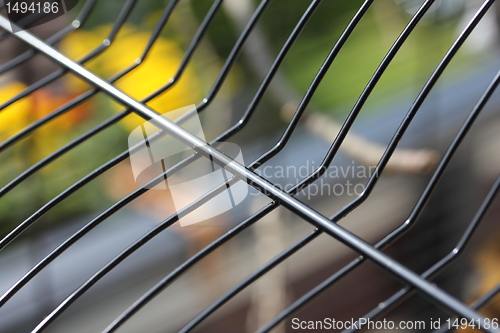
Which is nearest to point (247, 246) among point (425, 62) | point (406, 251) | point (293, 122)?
point (406, 251)

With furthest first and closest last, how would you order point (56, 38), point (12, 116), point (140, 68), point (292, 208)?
point (140, 68) < point (12, 116) < point (56, 38) < point (292, 208)

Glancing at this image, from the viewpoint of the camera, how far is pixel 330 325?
1041mm

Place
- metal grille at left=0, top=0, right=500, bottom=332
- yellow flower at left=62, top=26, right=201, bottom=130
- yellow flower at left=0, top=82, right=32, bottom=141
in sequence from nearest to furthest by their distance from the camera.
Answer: metal grille at left=0, top=0, right=500, bottom=332 → yellow flower at left=0, top=82, right=32, bottom=141 → yellow flower at left=62, top=26, right=201, bottom=130

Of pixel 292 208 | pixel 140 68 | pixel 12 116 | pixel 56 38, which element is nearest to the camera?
pixel 292 208

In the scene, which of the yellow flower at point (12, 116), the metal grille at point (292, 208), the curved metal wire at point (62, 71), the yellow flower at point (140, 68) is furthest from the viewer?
the yellow flower at point (140, 68)

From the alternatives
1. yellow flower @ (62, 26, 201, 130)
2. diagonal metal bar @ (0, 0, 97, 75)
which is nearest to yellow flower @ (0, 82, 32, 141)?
yellow flower @ (62, 26, 201, 130)

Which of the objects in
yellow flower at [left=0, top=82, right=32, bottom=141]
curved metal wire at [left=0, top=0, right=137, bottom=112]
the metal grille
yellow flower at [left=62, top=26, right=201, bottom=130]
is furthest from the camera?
yellow flower at [left=62, top=26, right=201, bottom=130]

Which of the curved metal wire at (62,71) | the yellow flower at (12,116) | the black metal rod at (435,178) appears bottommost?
the black metal rod at (435,178)

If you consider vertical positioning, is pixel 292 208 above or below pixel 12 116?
below

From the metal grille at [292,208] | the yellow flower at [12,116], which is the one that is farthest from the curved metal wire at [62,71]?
the yellow flower at [12,116]

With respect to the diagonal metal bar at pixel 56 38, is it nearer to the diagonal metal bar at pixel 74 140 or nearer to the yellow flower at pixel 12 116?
the diagonal metal bar at pixel 74 140

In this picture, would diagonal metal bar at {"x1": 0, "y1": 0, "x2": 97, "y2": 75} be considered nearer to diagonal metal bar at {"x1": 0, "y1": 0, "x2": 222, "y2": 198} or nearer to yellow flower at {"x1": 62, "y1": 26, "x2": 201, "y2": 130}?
diagonal metal bar at {"x1": 0, "y1": 0, "x2": 222, "y2": 198}

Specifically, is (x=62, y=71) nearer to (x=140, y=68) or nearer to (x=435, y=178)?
(x=435, y=178)

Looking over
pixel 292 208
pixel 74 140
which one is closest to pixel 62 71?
pixel 74 140
